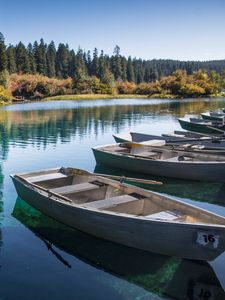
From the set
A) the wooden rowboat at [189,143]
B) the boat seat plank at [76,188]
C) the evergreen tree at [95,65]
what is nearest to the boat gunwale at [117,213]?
the boat seat plank at [76,188]

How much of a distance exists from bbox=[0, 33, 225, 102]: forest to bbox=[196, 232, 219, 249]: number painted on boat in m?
84.4

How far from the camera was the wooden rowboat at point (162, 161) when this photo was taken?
17.9 m

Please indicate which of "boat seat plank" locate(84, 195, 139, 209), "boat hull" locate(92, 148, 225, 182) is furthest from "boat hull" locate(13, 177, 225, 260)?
"boat hull" locate(92, 148, 225, 182)

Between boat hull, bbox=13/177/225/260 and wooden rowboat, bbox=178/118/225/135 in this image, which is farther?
wooden rowboat, bbox=178/118/225/135

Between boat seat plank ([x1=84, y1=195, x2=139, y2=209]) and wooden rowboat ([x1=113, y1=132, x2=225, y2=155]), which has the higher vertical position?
wooden rowboat ([x1=113, y1=132, x2=225, y2=155])

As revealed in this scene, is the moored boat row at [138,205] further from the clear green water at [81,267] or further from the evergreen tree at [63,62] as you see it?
the evergreen tree at [63,62]

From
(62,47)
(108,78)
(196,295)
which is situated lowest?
(196,295)

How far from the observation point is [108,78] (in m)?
130

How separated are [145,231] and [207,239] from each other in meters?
1.53

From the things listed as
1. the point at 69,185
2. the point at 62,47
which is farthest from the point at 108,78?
the point at 69,185

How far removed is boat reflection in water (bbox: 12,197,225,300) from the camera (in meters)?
9.05

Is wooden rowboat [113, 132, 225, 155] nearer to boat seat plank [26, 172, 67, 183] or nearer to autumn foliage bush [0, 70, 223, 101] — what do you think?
boat seat plank [26, 172, 67, 183]

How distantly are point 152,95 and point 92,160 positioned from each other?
106 m

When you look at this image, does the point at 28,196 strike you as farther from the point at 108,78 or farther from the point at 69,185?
the point at 108,78
